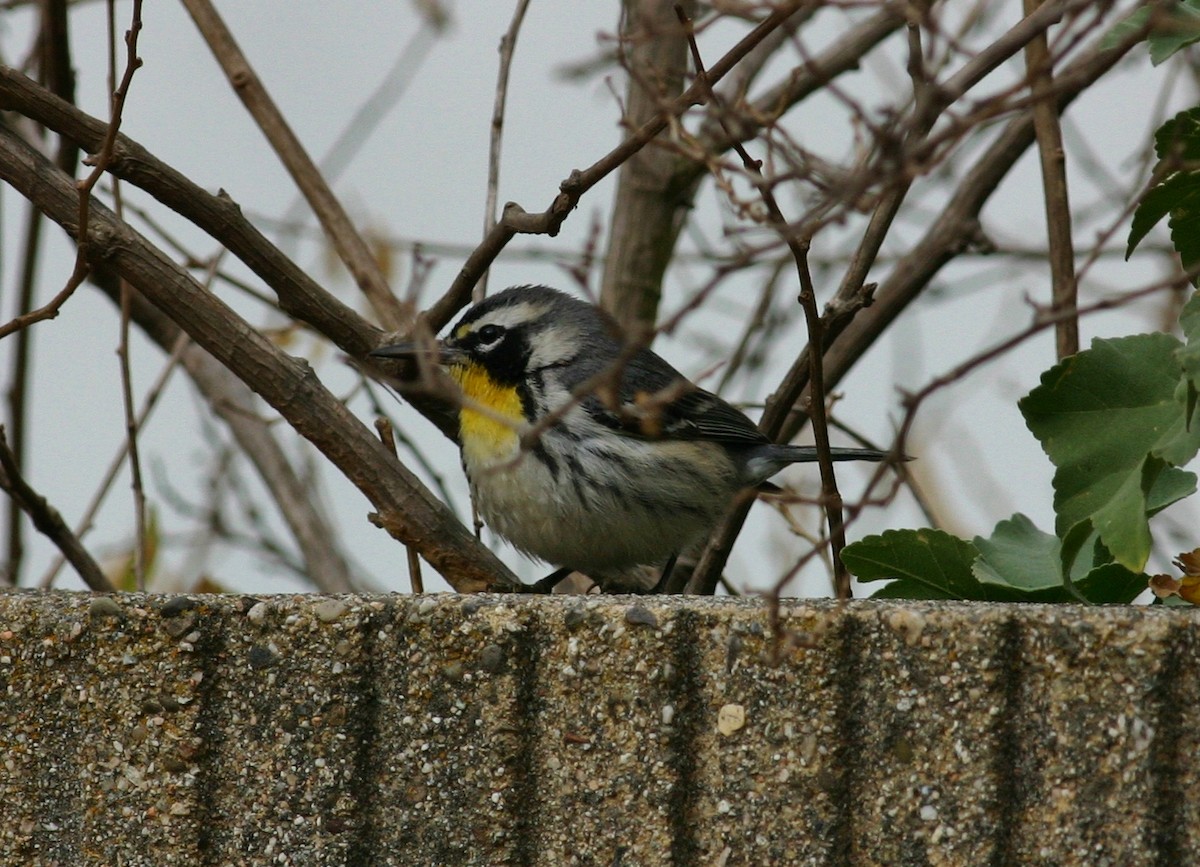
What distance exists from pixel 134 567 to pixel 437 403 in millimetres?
919

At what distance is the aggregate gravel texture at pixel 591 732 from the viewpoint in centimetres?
183

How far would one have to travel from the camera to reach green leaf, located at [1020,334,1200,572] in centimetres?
242

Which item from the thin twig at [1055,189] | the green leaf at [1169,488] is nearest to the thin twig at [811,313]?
the green leaf at [1169,488]

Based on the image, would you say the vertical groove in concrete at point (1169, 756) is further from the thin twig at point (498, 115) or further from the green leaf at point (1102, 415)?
the thin twig at point (498, 115)

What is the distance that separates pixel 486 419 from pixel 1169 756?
262 centimetres

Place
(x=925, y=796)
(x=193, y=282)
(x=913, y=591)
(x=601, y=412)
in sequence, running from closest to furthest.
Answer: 1. (x=925, y=796)
2. (x=913, y=591)
3. (x=193, y=282)
4. (x=601, y=412)

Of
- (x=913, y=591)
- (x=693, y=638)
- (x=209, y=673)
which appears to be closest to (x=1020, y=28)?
(x=913, y=591)

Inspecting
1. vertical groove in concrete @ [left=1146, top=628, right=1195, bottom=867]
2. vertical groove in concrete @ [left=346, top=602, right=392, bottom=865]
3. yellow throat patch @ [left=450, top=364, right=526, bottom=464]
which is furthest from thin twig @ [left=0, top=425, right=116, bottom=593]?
Result: vertical groove in concrete @ [left=1146, top=628, right=1195, bottom=867]

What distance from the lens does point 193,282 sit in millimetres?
3004

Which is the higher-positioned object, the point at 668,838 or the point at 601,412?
the point at 601,412

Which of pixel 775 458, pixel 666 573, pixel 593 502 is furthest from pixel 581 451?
pixel 775 458

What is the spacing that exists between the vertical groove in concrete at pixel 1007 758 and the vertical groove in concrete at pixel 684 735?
38cm

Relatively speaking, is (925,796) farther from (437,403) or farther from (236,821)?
(437,403)

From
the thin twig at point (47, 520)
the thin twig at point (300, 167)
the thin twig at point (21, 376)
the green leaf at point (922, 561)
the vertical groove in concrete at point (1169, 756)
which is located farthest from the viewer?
the thin twig at point (21, 376)
